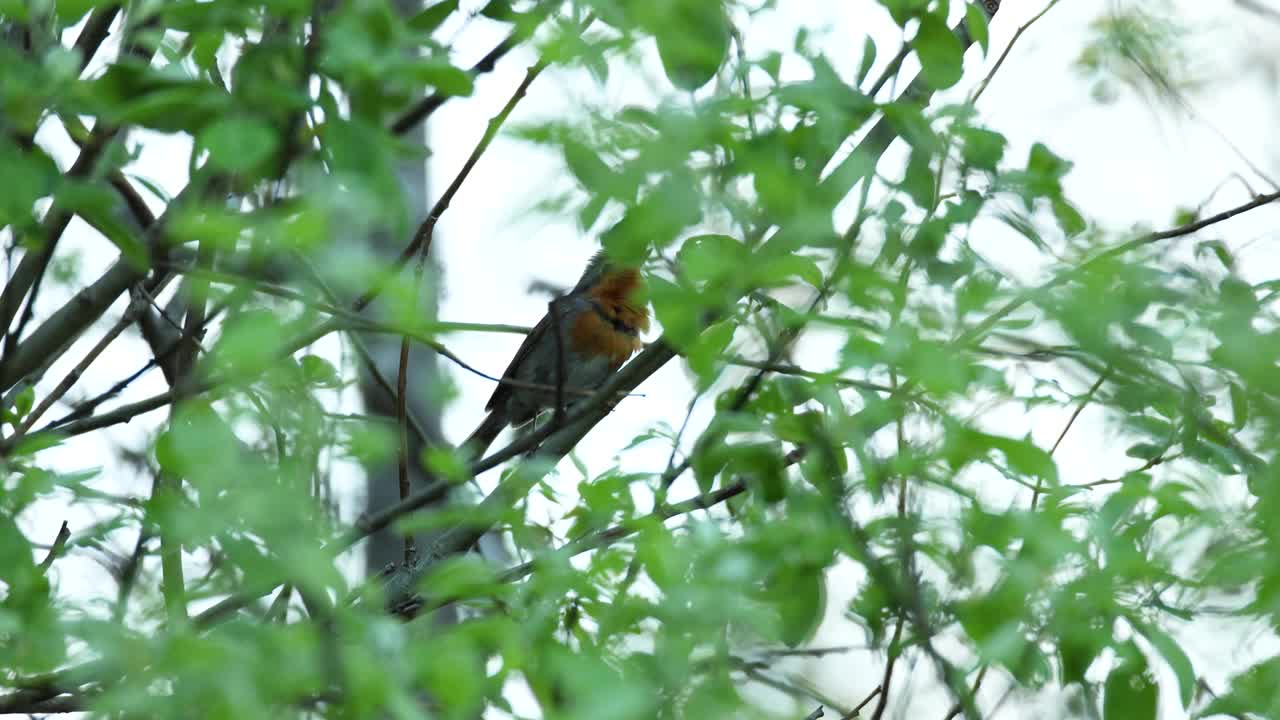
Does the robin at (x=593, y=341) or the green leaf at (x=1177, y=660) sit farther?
the robin at (x=593, y=341)

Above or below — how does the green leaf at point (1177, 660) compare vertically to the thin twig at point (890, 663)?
below

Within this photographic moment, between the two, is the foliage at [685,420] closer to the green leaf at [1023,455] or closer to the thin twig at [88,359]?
the green leaf at [1023,455]

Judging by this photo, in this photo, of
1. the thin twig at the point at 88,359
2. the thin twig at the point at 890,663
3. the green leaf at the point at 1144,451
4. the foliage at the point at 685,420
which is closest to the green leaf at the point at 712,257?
the foliage at the point at 685,420

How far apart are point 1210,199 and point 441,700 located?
2318 mm

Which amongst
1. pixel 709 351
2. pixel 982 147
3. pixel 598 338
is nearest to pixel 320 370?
pixel 709 351

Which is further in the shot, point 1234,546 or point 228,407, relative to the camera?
point 1234,546

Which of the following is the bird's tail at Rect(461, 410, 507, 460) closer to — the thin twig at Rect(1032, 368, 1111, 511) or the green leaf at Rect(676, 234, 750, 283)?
the thin twig at Rect(1032, 368, 1111, 511)

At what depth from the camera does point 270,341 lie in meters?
1.51

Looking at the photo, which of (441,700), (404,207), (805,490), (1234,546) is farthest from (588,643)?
(1234,546)

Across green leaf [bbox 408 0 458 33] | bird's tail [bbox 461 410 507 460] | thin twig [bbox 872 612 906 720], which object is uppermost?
bird's tail [bbox 461 410 507 460]

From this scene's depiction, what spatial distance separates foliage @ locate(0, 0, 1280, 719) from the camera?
1.63 metres

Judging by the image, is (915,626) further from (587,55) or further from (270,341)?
(270,341)

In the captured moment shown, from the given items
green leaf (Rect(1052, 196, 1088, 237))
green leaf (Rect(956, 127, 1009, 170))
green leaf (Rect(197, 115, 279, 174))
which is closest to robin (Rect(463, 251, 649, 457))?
green leaf (Rect(1052, 196, 1088, 237))

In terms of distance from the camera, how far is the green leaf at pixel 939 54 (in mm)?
2189
